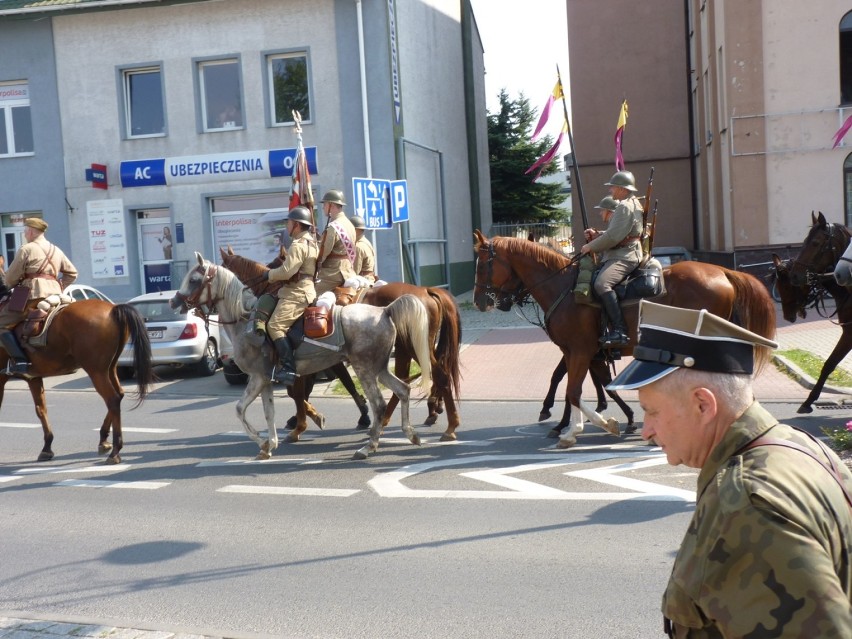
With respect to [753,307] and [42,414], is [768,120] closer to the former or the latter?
[753,307]

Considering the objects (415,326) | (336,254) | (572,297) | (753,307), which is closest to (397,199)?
(336,254)

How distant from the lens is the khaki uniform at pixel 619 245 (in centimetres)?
907

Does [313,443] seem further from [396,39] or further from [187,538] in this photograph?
[396,39]

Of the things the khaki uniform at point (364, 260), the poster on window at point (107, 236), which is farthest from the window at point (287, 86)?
the khaki uniform at point (364, 260)

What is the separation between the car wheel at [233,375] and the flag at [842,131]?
14.1m

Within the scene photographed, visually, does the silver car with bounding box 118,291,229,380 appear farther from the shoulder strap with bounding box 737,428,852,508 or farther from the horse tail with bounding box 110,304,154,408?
the shoulder strap with bounding box 737,428,852,508

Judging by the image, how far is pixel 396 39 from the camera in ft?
74.8

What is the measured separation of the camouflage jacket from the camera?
164 cm

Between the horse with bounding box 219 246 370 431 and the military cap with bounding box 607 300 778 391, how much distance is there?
25.4 ft

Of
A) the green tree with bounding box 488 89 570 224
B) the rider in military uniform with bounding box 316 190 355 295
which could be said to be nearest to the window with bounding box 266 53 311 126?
the rider in military uniform with bounding box 316 190 355 295

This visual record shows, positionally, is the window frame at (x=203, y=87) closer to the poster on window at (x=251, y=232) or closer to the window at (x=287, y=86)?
the window at (x=287, y=86)

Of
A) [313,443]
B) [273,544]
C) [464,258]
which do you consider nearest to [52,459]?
[313,443]

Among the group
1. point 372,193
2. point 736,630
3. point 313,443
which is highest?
point 372,193

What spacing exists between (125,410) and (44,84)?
13663mm
